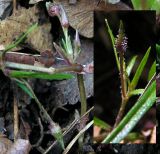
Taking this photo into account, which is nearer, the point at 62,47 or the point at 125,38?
the point at 125,38

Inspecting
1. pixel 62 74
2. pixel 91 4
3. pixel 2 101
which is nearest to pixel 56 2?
pixel 91 4

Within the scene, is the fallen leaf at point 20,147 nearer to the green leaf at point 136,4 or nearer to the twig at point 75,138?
the twig at point 75,138

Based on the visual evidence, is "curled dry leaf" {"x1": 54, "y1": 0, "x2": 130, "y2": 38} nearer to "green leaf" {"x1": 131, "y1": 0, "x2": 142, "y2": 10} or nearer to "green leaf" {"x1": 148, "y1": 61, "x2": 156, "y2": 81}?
"green leaf" {"x1": 131, "y1": 0, "x2": 142, "y2": 10}

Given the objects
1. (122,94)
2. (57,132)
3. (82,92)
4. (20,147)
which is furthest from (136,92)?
(20,147)


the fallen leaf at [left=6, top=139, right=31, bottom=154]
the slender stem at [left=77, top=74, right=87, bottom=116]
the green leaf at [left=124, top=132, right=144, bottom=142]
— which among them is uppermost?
the slender stem at [left=77, top=74, right=87, bottom=116]

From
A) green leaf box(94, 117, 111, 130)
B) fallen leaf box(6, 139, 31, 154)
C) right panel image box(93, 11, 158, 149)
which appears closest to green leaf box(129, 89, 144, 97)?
right panel image box(93, 11, 158, 149)

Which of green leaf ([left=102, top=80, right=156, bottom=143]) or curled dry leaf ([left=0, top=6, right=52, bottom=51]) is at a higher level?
curled dry leaf ([left=0, top=6, right=52, bottom=51])

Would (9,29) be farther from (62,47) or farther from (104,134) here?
(104,134)
